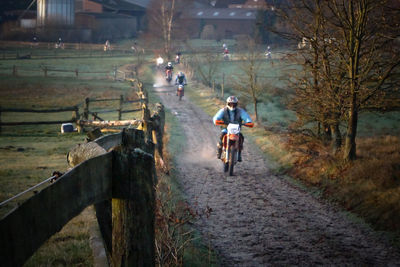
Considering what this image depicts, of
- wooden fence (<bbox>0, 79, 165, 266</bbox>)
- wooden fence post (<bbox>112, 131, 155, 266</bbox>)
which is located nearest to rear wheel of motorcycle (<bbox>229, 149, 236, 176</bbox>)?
wooden fence (<bbox>0, 79, 165, 266</bbox>)

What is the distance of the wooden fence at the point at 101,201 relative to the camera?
193cm

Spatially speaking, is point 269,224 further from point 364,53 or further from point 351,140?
point 364,53

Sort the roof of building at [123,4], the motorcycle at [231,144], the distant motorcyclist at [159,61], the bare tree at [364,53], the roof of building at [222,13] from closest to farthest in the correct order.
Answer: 1. the bare tree at [364,53]
2. the motorcycle at [231,144]
3. the distant motorcyclist at [159,61]
4. the roof of building at [123,4]
5. the roof of building at [222,13]

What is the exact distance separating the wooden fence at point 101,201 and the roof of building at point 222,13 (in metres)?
82.4

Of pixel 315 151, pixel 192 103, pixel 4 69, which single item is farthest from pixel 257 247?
pixel 4 69

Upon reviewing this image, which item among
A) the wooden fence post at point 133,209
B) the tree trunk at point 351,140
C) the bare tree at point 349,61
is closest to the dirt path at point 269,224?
the tree trunk at point 351,140

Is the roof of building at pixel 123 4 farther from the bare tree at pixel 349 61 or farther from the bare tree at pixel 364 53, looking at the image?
the bare tree at pixel 364 53

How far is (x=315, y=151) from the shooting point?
514 inches

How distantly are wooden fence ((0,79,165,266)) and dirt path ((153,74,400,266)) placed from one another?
4170 mm

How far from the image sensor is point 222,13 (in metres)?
88.0

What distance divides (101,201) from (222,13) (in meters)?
88.3

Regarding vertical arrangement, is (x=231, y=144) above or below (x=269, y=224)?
above

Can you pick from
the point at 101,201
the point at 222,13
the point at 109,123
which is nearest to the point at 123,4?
the point at 222,13

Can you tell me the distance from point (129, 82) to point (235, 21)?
50.5 metres
